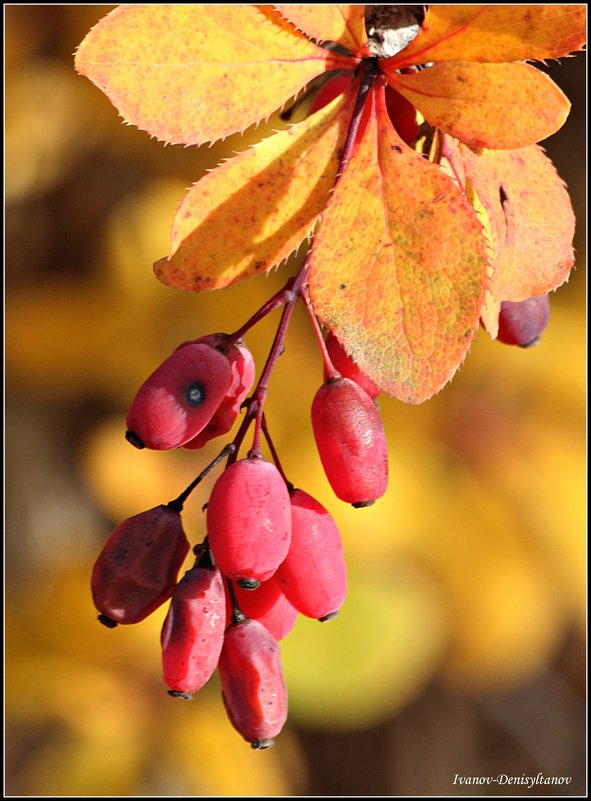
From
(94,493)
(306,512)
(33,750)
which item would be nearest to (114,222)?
(94,493)

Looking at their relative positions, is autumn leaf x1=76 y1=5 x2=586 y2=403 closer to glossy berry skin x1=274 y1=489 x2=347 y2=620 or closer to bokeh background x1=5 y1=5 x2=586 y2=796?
glossy berry skin x1=274 y1=489 x2=347 y2=620

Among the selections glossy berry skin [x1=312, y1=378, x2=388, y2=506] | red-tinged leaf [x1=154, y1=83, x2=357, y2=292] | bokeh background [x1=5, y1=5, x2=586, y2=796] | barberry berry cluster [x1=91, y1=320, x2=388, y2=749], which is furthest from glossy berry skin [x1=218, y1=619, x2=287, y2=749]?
bokeh background [x1=5, y1=5, x2=586, y2=796]

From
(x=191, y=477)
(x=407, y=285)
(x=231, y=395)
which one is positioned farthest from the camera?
(x=191, y=477)

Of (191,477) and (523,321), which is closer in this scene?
(523,321)

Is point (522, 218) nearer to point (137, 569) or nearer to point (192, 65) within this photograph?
point (192, 65)

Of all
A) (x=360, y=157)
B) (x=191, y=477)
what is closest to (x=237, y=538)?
(x=360, y=157)

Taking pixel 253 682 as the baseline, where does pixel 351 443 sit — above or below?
above

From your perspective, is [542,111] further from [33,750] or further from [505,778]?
[505,778]
